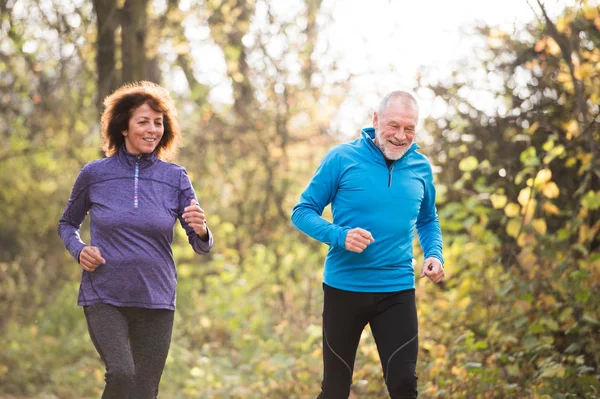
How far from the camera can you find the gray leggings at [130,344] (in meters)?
4.30

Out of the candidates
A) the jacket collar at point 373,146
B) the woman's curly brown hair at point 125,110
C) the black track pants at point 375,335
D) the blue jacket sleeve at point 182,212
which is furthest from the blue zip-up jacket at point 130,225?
the jacket collar at point 373,146

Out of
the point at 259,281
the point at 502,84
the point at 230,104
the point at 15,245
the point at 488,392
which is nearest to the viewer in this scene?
the point at 488,392

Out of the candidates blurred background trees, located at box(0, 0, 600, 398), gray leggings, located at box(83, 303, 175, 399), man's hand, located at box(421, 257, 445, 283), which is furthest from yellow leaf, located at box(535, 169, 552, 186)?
gray leggings, located at box(83, 303, 175, 399)

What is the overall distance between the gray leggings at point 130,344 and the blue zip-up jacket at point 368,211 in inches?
36.3

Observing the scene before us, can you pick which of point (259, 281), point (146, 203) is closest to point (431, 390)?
point (146, 203)

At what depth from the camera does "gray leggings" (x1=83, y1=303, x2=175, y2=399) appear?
4.30m

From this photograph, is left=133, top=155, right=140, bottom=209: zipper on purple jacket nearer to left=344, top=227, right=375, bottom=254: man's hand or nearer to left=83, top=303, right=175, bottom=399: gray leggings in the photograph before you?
left=83, top=303, right=175, bottom=399: gray leggings

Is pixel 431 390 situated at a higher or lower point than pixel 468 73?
lower

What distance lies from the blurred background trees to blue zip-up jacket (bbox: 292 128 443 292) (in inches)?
75.1

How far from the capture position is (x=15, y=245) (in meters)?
15.9

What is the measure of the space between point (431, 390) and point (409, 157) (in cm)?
247

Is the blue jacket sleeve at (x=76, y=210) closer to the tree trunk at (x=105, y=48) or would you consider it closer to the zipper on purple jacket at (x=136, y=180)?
the zipper on purple jacket at (x=136, y=180)

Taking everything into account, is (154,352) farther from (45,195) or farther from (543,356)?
(45,195)

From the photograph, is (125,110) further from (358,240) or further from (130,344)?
(358,240)
